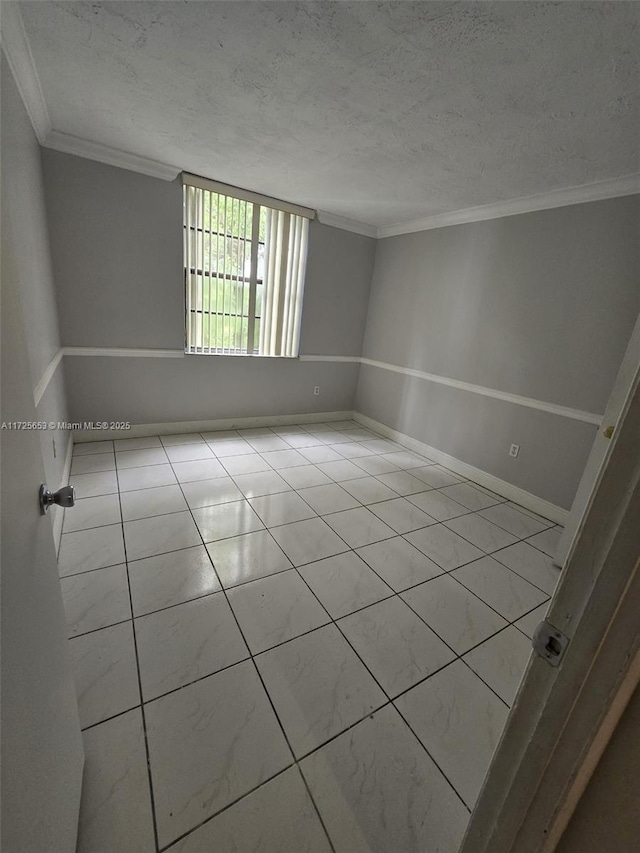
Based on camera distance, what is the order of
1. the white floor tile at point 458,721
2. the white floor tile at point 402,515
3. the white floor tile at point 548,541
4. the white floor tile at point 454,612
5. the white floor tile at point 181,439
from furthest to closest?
1. the white floor tile at point 181,439
2. the white floor tile at point 402,515
3. the white floor tile at point 548,541
4. the white floor tile at point 454,612
5. the white floor tile at point 458,721

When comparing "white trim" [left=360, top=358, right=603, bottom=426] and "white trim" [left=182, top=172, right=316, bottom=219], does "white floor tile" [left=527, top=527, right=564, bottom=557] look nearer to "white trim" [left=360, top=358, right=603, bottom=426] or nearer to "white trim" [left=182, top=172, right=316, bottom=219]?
"white trim" [left=360, top=358, right=603, bottom=426]

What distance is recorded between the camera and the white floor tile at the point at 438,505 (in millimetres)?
2719

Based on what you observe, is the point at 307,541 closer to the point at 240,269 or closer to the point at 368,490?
the point at 368,490

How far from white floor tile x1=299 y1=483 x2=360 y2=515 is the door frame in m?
2.03

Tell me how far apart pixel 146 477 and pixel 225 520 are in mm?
926

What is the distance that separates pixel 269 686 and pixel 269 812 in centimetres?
36

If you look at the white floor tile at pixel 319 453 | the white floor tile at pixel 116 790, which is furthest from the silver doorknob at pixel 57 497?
the white floor tile at pixel 319 453

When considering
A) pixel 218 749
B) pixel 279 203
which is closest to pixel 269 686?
pixel 218 749

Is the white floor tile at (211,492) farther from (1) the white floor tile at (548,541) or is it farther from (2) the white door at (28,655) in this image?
(1) the white floor tile at (548,541)

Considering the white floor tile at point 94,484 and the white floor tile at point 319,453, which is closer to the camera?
the white floor tile at point 94,484

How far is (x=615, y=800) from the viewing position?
1.49 feet

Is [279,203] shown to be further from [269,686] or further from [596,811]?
[596,811]

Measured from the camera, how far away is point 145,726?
46.9 inches

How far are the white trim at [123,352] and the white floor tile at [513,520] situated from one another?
10.7 feet
